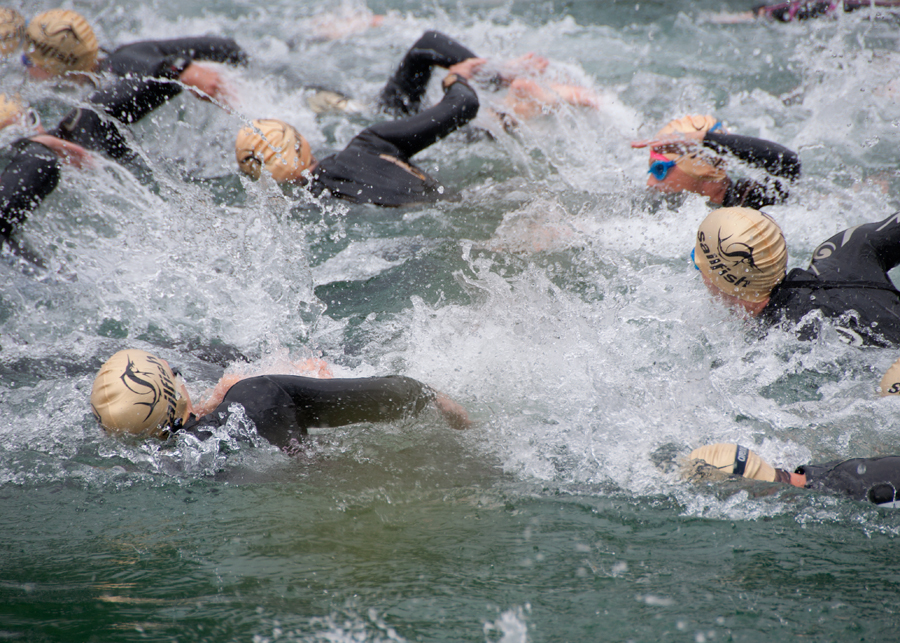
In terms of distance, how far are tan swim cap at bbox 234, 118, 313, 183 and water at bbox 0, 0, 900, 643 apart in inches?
9.3

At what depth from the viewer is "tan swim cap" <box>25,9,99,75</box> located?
5.65 meters

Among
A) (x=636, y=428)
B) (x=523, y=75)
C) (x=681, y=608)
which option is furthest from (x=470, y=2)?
(x=681, y=608)

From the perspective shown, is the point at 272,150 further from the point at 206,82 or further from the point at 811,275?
the point at 811,275

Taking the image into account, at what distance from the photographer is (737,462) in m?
2.67

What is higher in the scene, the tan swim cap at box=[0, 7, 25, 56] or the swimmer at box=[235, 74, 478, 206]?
the tan swim cap at box=[0, 7, 25, 56]

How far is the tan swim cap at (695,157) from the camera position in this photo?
438 cm

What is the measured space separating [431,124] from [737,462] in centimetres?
336

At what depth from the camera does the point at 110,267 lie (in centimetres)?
489

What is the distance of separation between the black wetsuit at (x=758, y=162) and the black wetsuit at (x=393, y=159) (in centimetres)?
188

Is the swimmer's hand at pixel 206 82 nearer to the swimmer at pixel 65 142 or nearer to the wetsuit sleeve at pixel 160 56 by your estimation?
the wetsuit sleeve at pixel 160 56

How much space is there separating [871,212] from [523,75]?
312cm

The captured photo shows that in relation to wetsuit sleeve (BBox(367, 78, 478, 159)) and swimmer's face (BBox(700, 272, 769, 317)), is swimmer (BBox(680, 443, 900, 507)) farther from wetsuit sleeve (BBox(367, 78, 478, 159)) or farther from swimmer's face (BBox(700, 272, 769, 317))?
wetsuit sleeve (BBox(367, 78, 478, 159))

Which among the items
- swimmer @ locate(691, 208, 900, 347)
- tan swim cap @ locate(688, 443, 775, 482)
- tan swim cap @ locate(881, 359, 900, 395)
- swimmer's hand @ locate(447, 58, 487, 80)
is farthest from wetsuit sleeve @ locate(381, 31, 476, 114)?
tan swim cap @ locate(688, 443, 775, 482)

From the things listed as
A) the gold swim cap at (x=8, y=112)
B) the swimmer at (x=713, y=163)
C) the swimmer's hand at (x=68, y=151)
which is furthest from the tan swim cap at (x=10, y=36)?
the swimmer at (x=713, y=163)
